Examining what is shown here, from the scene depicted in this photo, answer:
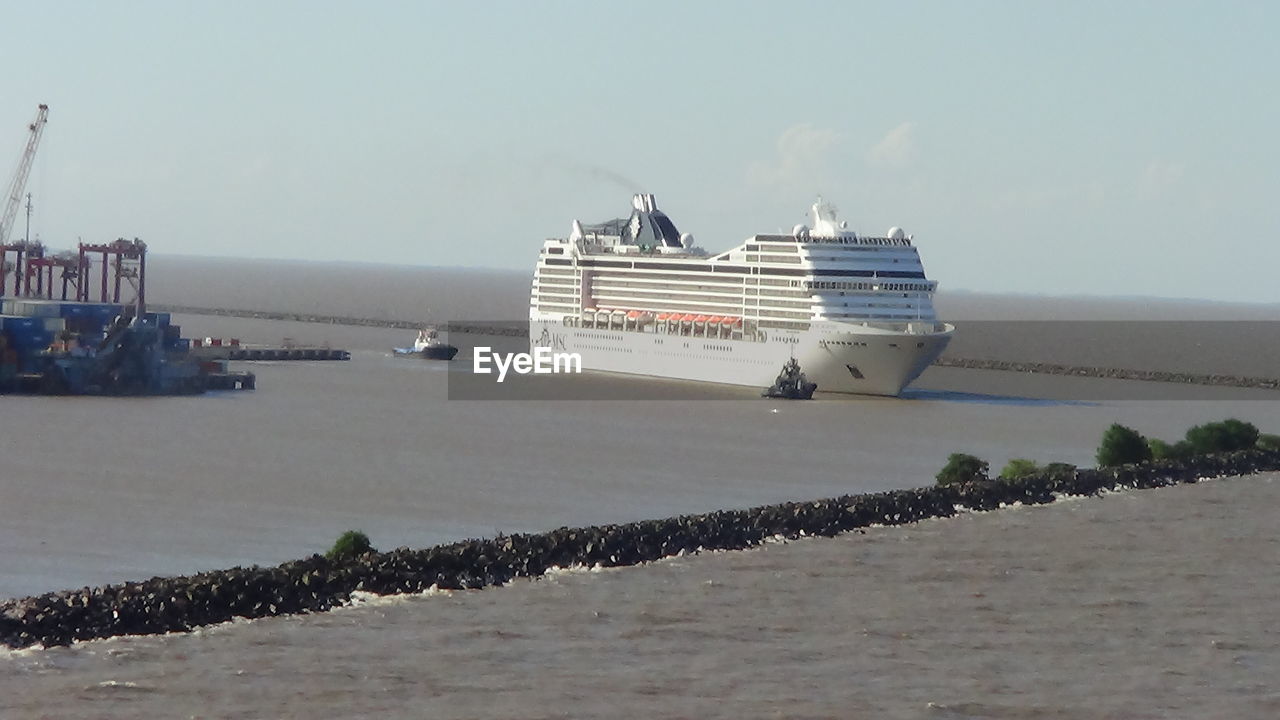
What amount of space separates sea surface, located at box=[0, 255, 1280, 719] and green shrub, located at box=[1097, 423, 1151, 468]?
7.85ft

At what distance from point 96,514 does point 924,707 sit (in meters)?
13.2

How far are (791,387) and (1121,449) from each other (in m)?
20.7

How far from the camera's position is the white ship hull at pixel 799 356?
183 feet

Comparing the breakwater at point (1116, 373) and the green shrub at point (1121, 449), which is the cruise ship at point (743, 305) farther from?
the green shrub at point (1121, 449)

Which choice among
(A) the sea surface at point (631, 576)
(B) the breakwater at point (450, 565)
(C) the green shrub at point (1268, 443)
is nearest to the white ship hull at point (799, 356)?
(A) the sea surface at point (631, 576)

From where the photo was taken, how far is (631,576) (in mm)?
21484

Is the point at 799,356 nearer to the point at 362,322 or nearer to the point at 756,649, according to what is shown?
the point at 756,649

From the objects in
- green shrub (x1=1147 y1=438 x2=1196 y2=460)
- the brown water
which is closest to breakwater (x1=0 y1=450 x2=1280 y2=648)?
the brown water

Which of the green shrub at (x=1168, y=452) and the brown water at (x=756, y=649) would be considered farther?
the green shrub at (x=1168, y=452)

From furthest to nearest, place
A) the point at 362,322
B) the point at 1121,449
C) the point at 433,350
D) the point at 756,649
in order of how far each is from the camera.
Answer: the point at 362,322, the point at 433,350, the point at 1121,449, the point at 756,649

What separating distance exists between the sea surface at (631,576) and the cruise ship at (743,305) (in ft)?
34.6

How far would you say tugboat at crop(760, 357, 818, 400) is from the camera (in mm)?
54688

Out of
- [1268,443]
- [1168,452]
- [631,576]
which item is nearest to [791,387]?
[1268,443]

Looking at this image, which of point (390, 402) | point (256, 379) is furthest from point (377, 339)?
point (390, 402)
